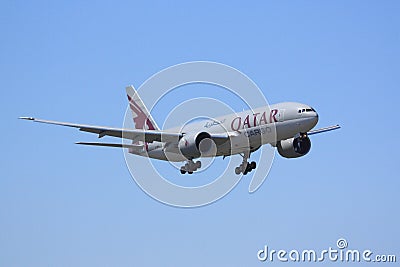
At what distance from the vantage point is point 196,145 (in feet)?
245

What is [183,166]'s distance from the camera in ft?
254

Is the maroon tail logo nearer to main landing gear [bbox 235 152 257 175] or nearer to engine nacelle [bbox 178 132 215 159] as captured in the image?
main landing gear [bbox 235 152 257 175]

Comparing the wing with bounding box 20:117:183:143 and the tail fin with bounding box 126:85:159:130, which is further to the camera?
the tail fin with bounding box 126:85:159:130

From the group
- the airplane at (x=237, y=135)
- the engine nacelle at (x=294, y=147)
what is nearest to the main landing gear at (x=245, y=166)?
the airplane at (x=237, y=135)

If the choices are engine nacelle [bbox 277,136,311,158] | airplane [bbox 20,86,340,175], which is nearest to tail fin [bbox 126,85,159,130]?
airplane [bbox 20,86,340,175]

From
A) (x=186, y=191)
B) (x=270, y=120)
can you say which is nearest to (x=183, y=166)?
(x=186, y=191)

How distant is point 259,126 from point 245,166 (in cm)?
562

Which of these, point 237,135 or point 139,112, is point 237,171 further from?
point 139,112

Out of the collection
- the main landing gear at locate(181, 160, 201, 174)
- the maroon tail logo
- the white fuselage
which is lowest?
the main landing gear at locate(181, 160, 201, 174)

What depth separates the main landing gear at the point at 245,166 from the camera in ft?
263

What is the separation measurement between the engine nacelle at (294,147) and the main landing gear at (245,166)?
283 cm

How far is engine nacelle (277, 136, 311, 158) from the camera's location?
7856 centimetres

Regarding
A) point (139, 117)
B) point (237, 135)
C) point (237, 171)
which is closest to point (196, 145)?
point (237, 135)

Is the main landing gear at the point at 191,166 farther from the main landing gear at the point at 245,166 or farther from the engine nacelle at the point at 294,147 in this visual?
the engine nacelle at the point at 294,147
